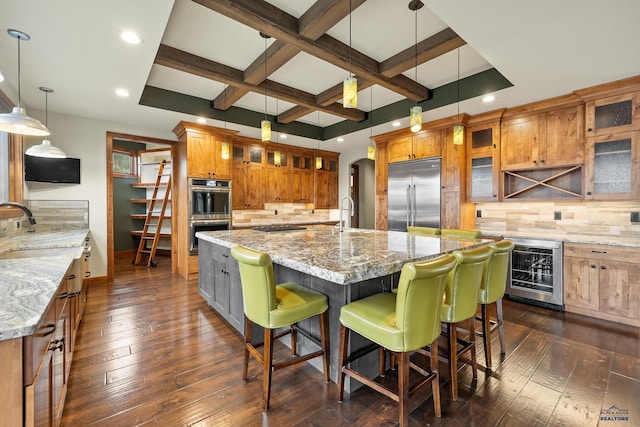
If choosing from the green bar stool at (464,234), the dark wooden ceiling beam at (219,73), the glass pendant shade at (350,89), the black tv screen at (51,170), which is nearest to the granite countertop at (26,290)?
the glass pendant shade at (350,89)

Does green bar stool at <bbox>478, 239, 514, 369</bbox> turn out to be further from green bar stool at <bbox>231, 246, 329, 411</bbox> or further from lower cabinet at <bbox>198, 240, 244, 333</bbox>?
lower cabinet at <bbox>198, 240, 244, 333</bbox>

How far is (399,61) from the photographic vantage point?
2984mm

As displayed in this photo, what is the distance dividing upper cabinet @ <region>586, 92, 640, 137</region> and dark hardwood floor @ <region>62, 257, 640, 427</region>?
7.08 ft

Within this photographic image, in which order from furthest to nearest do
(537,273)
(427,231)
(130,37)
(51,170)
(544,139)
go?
(51,170) → (544,139) → (537,273) → (427,231) → (130,37)

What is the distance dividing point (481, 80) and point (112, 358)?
4755mm

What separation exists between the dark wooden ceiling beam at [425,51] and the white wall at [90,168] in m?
4.33

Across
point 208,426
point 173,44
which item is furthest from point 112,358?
point 173,44

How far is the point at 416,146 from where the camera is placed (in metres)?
4.88

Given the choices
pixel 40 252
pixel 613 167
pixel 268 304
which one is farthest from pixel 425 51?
pixel 40 252

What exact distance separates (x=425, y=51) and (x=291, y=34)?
4.38 feet

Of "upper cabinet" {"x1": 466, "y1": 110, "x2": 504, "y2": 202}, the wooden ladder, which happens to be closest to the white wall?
the wooden ladder

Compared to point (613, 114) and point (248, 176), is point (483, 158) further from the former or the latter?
point (248, 176)

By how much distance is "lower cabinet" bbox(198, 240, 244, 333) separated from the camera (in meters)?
2.63

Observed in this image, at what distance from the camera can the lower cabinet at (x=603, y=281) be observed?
115 inches
